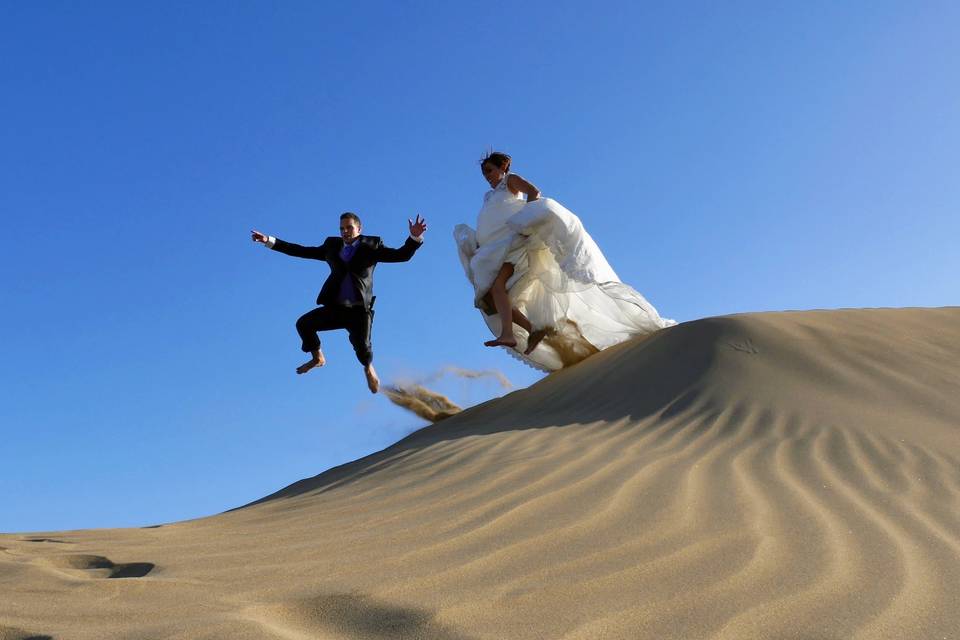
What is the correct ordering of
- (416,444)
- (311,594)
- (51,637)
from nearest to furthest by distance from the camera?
(51,637), (311,594), (416,444)

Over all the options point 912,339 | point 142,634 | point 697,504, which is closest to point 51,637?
point 142,634

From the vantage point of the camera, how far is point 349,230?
6867mm

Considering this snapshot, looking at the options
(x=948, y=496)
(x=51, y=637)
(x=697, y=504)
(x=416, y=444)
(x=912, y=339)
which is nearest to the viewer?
(x=51, y=637)

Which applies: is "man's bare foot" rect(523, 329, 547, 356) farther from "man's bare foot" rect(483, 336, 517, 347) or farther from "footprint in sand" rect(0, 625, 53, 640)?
"footprint in sand" rect(0, 625, 53, 640)

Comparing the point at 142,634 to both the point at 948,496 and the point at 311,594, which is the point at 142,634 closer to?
the point at 311,594

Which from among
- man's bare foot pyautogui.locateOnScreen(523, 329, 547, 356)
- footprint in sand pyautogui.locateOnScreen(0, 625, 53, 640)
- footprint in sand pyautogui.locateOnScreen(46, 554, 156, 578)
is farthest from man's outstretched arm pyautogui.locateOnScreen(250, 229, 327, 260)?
footprint in sand pyautogui.locateOnScreen(0, 625, 53, 640)

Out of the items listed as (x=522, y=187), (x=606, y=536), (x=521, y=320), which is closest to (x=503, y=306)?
(x=521, y=320)

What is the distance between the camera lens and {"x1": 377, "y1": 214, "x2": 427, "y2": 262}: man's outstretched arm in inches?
259

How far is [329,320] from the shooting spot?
6.78 meters

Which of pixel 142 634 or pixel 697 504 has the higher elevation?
pixel 697 504

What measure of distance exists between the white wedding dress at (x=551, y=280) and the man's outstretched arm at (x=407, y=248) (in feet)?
1.74

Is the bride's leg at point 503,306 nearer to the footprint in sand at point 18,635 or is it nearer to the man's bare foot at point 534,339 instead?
the man's bare foot at point 534,339

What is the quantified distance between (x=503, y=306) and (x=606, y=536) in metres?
3.98

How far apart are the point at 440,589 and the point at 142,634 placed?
76 centimetres
